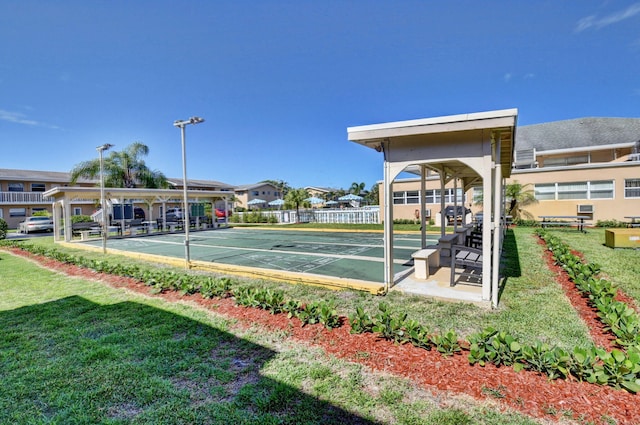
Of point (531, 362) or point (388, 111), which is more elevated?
point (388, 111)

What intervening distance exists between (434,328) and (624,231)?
10761mm

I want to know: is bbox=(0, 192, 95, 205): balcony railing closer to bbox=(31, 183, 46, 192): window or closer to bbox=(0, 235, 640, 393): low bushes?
bbox=(31, 183, 46, 192): window

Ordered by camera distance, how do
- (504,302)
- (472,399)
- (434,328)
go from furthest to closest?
(504,302) → (434,328) → (472,399)

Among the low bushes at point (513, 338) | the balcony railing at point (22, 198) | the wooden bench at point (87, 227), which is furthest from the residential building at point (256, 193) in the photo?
the low bushes at point (513, 338)

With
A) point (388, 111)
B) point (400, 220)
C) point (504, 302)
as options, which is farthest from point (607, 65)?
point (504, 302)

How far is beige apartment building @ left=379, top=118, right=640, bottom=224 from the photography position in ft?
58.3

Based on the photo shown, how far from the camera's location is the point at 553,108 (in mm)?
34500

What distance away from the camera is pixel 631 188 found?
1753 centimetres

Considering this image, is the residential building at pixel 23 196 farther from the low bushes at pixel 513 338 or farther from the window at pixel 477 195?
the window at pixel 477 195

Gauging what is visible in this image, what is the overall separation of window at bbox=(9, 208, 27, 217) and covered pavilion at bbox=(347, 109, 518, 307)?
4167 cm

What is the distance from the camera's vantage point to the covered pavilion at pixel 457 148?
16.1 ft

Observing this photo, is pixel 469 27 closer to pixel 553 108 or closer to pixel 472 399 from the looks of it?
pixel 472 399

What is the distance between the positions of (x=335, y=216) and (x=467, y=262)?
22.2 m

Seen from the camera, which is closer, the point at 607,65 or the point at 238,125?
the point at 607,65
